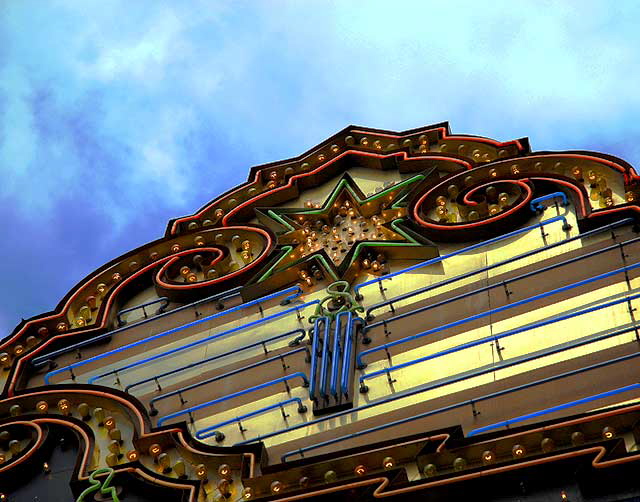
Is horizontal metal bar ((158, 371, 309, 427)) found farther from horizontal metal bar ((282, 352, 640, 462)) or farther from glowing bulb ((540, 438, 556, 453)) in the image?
glowing bulb ((540, 438, 556, 453))

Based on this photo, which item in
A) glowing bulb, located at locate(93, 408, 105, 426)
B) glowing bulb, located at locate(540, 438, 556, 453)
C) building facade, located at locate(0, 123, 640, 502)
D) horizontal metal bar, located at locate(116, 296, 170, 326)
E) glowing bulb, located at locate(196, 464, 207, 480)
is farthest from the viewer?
horizontal metal bar, located at locate(116, 296, 170, 326)

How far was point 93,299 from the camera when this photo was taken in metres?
22.6

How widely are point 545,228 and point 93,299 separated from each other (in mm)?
9422

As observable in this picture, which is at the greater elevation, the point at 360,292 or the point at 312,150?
the point at 312,150

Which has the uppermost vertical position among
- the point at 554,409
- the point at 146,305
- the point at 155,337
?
the point at 146,305

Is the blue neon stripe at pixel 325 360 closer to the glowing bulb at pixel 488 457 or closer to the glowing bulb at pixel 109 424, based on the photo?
the glowing bulb at pixel 109 424

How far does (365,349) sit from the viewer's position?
1867 centimetres

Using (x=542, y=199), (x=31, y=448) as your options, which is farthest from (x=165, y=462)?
(x=542, y=199)

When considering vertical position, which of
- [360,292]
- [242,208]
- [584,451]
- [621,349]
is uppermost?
[242,208]

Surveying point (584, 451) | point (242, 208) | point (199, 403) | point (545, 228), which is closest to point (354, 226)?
point (242, 208)

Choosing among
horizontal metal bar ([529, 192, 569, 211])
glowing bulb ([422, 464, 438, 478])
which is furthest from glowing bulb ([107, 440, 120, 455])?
horizontal metal bar ([529, 192, 569, 211])

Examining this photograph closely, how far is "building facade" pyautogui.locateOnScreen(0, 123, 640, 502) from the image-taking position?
15.2 m

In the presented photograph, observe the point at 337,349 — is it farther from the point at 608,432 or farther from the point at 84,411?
the point at 608,432

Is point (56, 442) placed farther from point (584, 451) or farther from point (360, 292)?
point (584, 451)
